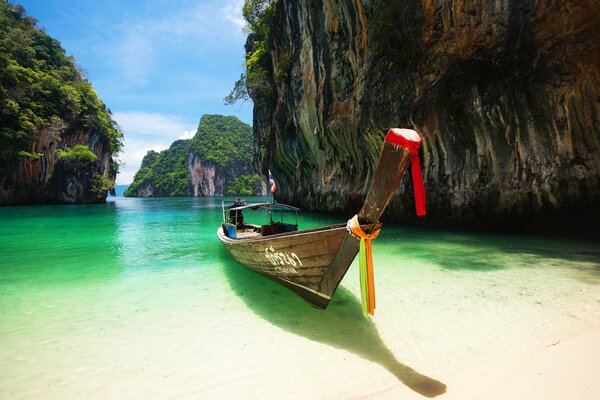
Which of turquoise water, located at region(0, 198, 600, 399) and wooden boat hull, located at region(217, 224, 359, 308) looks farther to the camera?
wooden boat hull, located at region(217, 224, 359, 308)

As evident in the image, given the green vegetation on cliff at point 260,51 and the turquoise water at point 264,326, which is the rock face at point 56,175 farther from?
the turquoise water at point 264,326

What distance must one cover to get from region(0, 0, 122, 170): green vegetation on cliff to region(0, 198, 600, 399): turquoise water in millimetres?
31211

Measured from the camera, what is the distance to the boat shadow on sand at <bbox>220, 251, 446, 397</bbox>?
2.68m

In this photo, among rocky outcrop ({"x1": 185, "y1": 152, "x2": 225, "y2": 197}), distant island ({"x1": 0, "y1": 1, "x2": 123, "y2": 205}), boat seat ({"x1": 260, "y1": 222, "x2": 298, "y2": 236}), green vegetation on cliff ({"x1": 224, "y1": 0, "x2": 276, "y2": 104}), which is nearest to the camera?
boat seat ({"x1": 260, "y1": 222, "x2": 298, "y2": 236})

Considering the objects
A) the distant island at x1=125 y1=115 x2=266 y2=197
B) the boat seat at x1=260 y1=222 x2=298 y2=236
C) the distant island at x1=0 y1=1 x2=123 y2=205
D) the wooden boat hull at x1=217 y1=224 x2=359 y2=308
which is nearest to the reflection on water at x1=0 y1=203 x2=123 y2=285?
Result: the boat seat at x1=260 y1=222 x2=298 y2=236

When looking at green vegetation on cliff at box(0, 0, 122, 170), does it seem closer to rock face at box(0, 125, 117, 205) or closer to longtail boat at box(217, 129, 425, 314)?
rock face at box(0, 125, 117, 205)

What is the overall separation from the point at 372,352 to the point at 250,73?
24.8 meters

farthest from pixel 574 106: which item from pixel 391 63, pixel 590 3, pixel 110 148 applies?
pixel 110 148

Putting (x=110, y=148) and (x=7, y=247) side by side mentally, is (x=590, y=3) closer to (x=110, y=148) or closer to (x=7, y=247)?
(x=7, y=247)

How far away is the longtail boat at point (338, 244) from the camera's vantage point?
2.71 meters

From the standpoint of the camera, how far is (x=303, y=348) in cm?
325

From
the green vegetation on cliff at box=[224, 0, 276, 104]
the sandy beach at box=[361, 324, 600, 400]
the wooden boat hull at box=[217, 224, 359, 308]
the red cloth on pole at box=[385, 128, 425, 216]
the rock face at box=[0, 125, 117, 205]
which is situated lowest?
the sandy beach at box=[361, 324, 600, 400]

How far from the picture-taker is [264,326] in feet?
12.6

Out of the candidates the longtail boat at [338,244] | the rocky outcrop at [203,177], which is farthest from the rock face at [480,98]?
the rocky outcrop at [203,177]
